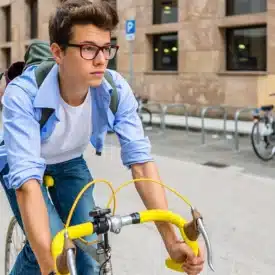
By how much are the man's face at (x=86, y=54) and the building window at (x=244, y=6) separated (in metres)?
12.9

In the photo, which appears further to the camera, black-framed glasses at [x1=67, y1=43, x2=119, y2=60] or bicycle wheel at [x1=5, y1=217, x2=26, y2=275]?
bicycle wheel at [x1=5, y1=217, x2=26, y2=275]

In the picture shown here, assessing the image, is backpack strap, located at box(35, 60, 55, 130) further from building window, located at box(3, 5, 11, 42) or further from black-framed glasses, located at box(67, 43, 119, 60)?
building window, located at box(3, 5, 11, 42)

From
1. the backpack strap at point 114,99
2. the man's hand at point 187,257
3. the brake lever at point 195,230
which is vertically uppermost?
the backpack strap at point 114,99

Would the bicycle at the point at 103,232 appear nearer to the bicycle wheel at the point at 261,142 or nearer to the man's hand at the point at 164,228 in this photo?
the man's hand at the point at 164,228

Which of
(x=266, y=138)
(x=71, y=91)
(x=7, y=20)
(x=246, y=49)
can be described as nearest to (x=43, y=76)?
(x=71, y=91)

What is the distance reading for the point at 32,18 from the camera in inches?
960

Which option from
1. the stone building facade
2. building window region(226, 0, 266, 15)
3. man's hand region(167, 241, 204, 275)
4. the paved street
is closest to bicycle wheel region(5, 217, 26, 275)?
the paved street

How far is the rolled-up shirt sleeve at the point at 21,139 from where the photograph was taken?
5.88 feet

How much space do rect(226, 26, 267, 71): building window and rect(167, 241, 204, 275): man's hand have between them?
505 inches

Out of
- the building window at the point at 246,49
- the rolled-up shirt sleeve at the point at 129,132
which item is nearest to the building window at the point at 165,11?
the building window at the point at 246,49

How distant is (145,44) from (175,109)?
2526 millimetres

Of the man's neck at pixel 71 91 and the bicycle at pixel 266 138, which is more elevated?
the man's neck at pixel 71 91

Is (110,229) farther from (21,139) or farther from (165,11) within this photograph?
(165,11)

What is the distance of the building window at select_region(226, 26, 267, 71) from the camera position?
14117 mm
